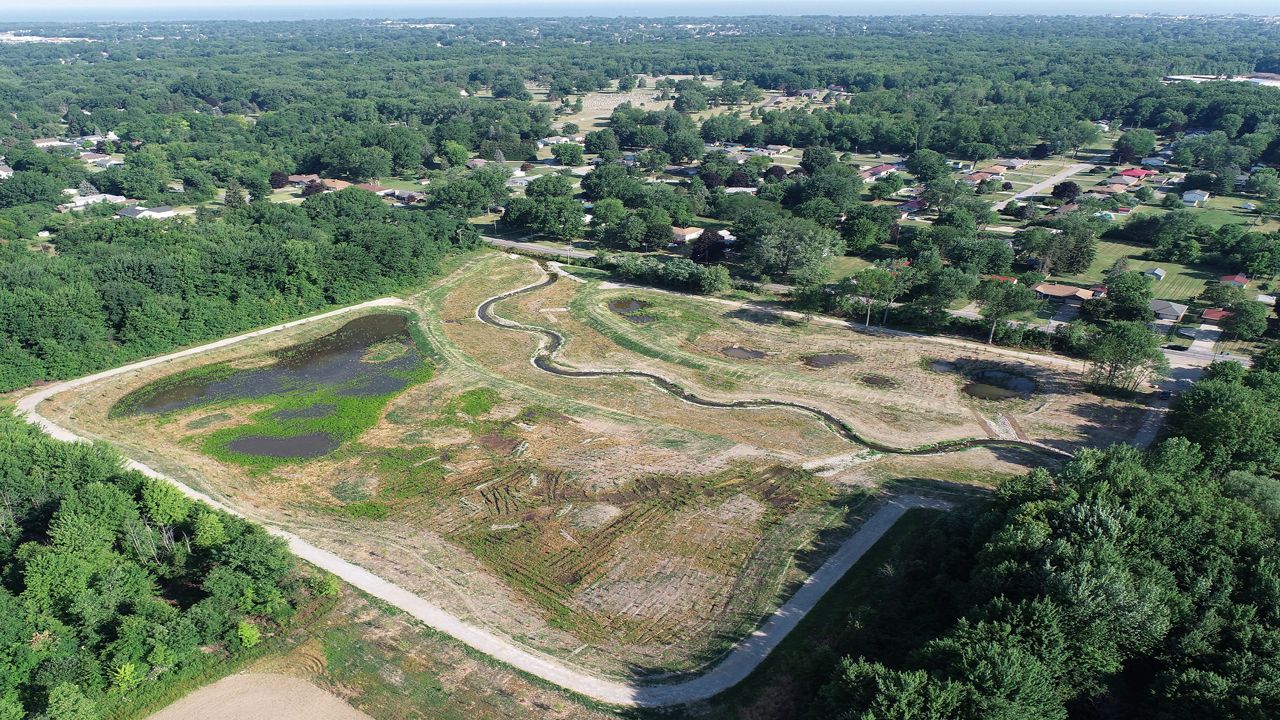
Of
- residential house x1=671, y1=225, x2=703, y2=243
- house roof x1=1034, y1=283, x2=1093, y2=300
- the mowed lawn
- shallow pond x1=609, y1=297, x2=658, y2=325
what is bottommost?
shallow pond x1=609, y1=297, x2=658, y2=325

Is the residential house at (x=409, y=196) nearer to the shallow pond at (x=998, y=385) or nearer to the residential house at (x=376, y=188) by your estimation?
the residential house at (x=376, y=188)

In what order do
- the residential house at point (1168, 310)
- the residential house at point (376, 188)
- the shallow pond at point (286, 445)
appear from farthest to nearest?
the residential house at point (376, 188) < the residential house at point (1168, 310) < the shallow pond at point (286, 445)

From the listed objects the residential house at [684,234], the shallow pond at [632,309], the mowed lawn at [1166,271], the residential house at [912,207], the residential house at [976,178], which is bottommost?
the shallow pond at [632,309]

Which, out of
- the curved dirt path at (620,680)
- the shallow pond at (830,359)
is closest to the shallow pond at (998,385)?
the shallow pond at (830,359)

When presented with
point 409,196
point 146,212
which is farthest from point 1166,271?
point 146,212

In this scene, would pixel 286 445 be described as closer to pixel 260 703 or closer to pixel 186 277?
pixel 260 703

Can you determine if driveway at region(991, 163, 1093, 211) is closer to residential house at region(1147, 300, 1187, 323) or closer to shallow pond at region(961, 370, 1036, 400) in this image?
residential house at region(1147, 300, 1187, 323)

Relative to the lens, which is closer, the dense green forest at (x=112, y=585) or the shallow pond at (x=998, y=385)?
the dense green forest at (x=112, y=585)

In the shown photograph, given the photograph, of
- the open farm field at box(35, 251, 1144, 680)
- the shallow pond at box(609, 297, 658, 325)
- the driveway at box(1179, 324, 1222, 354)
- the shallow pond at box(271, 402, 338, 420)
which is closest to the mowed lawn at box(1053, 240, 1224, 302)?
the driveway at box(1179, 324, 1222, 354)
